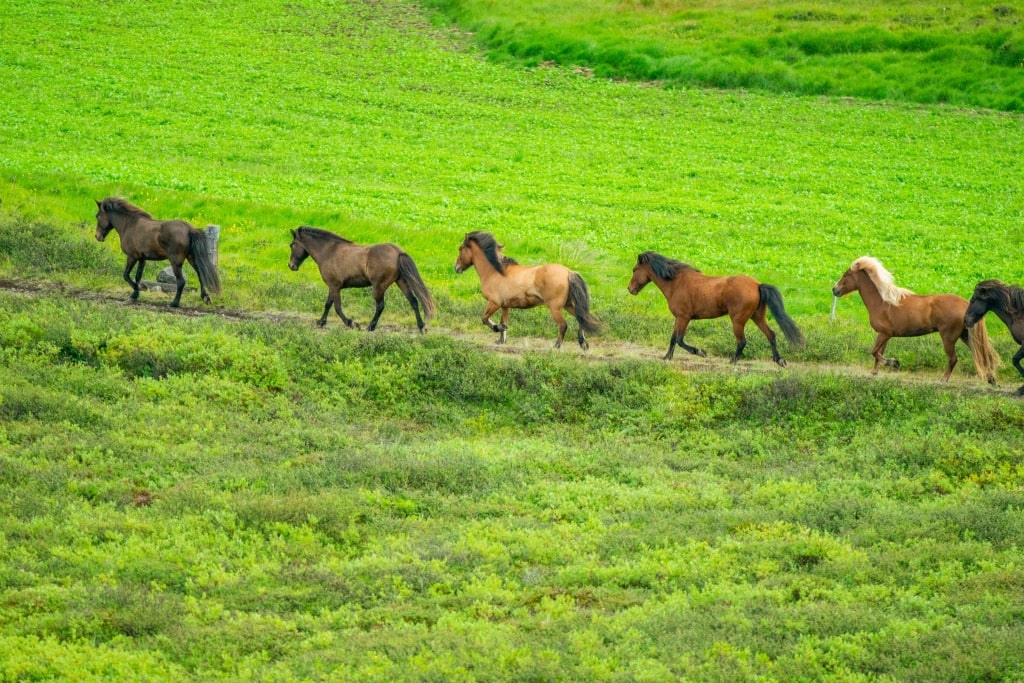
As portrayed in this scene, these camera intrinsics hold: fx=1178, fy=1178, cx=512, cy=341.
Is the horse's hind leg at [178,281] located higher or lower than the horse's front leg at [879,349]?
lower

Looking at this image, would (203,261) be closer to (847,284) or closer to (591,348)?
(591,348)

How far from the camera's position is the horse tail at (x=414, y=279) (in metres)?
19.1

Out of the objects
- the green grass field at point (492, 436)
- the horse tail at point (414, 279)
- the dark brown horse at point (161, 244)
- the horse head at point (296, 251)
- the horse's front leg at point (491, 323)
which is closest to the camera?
the green grass field at point (492, 436)

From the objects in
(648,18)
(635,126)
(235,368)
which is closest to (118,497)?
(235,368)

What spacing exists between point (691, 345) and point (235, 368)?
24.4ft

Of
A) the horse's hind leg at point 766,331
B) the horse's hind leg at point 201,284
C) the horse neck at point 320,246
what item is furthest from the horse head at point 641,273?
the horse's hind leg at point 201,284

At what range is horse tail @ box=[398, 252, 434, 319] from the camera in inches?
752

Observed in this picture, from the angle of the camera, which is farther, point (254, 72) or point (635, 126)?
point (254, 72)

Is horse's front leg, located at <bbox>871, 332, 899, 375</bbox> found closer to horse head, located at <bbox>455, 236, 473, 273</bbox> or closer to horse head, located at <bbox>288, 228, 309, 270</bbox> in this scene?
horse head, located at <bbox>455, 236, 473, 273</bbox>

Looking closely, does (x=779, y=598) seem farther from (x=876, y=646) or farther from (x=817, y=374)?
(x=817, y=374)

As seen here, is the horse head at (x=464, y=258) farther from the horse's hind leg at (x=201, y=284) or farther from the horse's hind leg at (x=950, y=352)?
the horse's hind leg at (x=950, y=352)

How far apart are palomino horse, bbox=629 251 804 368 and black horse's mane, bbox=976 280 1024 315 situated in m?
2.80

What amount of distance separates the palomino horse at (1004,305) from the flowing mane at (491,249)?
7.12m

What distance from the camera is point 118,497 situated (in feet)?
42.8
